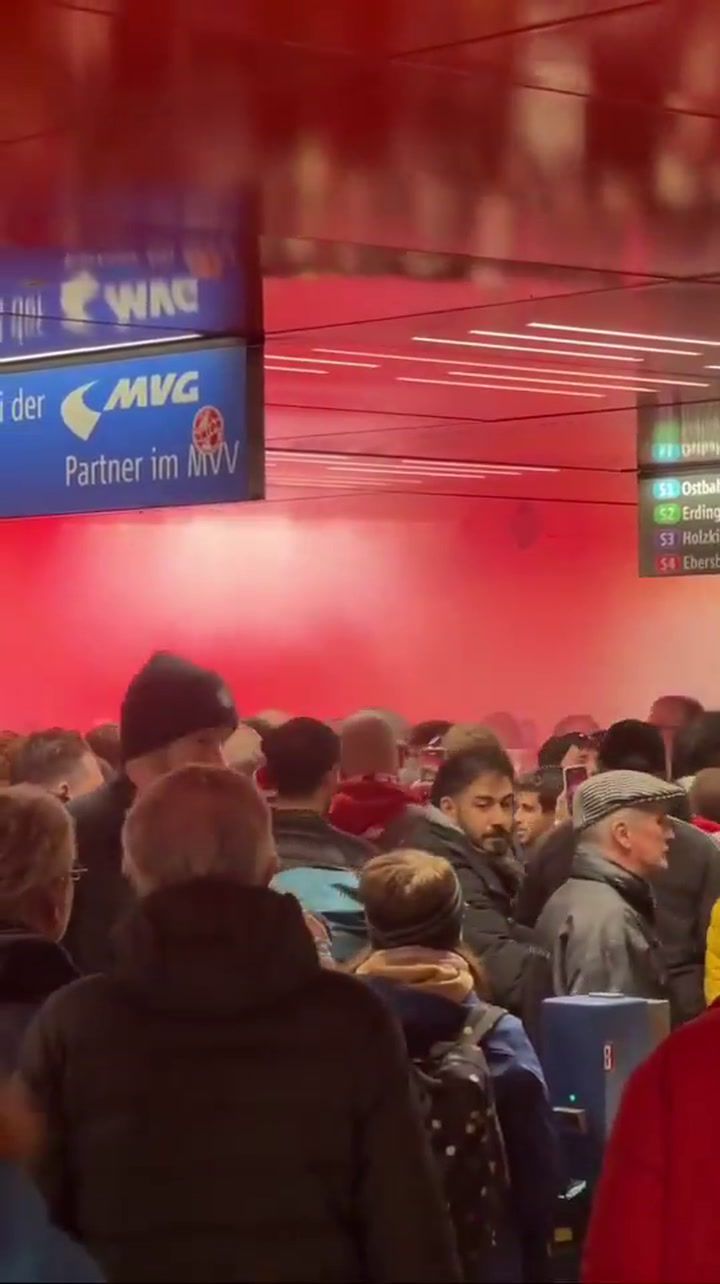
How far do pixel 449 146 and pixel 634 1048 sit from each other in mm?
2236

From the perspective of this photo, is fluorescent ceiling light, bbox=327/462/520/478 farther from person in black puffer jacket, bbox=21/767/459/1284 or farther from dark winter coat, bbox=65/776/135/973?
person in black puffer jacket, bbox=21/767/459/1284

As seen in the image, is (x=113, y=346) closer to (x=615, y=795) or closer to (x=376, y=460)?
(x=615, y=795)

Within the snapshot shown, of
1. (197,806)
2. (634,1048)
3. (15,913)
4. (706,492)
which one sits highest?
(706,492)

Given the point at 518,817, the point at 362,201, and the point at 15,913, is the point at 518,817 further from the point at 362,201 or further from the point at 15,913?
the point at 15,913

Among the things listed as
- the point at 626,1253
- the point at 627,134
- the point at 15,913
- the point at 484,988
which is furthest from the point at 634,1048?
the point at 627,134

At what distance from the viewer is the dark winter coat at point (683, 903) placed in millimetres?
5895

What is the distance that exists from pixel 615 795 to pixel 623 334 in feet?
11.7

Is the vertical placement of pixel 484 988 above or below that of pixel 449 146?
below

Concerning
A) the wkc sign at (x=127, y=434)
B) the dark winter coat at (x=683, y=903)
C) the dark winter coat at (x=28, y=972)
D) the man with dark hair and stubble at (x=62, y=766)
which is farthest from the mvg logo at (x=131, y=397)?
the dark winter coat at (x=28, y=972)

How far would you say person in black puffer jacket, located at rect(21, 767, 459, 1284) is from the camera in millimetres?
2740

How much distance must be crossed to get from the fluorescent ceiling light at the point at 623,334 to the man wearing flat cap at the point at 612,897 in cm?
316

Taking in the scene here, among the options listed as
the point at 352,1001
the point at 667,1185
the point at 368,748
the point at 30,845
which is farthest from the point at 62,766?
the point at 667,1185

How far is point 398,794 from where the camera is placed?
6.14 metres

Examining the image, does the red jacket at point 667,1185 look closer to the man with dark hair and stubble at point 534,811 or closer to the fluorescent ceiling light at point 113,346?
the fluorescent ceiling light at point 113,346
